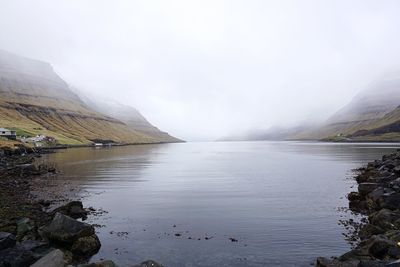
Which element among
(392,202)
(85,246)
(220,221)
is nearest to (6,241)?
(85,246)

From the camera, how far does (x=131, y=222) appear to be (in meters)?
35.5

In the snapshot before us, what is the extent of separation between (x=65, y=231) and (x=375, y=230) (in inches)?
866

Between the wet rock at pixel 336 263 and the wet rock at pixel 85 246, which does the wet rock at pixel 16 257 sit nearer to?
the wet rock at pixel 85 246

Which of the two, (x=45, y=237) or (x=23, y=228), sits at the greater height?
(x=23, y=228)

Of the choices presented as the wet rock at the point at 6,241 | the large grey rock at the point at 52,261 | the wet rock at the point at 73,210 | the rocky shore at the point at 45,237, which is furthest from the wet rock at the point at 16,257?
the wet rock at the point at 73,210

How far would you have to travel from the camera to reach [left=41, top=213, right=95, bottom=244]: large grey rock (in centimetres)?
2670

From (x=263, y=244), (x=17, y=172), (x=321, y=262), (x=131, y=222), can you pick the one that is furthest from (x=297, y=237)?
(x=17, y=172)

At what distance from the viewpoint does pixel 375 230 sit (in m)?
28.7

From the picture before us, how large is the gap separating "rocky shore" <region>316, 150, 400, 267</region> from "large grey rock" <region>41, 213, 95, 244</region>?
51.0 feet

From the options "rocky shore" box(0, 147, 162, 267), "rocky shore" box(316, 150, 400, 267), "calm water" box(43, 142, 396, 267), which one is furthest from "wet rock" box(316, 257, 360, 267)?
"rocky shore" box(0, 147, 162, 267)

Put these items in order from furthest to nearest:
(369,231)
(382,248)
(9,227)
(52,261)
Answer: (9,227) < (369,231) < (382,248) < (52,261)

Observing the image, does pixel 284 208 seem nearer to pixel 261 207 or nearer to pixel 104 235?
pixel 261 207

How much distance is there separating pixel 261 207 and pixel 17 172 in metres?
52.6

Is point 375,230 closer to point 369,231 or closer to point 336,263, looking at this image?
point 369,231
